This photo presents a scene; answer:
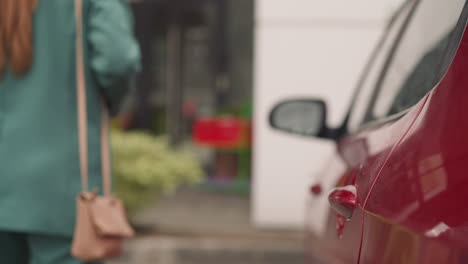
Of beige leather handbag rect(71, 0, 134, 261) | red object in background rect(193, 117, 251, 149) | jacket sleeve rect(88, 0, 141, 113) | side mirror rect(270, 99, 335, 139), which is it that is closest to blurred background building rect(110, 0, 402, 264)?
red object in background rect(193, 117, 251, 149)

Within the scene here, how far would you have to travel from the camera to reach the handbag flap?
7.22 feet

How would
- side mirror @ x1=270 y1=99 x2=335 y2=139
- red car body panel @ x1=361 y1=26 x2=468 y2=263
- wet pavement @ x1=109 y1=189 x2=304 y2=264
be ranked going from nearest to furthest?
red car body panel @ x1=361 y1=26 x2=468 y2=263 → side mirror @ x1=270 y1=99 x2=335 y2=139 → wet pavement @ x1=109 y1=189 x2=304 y2=264

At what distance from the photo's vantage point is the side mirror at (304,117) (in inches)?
104

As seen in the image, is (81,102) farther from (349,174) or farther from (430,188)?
(430,188)

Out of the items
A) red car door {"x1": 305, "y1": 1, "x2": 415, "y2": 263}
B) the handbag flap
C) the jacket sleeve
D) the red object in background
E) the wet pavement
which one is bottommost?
the wet pavement

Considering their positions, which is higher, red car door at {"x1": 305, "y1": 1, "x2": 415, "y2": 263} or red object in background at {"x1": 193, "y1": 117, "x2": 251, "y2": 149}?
red car door at {"x1": 305, "y1": 1, "x2": 415, "y2": 263}

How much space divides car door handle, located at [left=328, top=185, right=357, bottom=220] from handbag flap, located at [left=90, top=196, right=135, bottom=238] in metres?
1.03

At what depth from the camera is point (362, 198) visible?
128cm

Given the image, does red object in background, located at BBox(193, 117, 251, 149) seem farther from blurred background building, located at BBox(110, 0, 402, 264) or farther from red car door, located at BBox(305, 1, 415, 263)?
red car door, located at BBox(305, 1, 415, 263)

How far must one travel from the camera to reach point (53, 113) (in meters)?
2.26

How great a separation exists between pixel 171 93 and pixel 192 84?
38 centimetres

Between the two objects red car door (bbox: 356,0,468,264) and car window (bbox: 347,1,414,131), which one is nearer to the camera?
red car door (bbox: 356,0,468,264)

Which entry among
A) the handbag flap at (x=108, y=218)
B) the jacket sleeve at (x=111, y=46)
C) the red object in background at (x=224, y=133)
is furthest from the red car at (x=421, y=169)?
the red object in background at (x=224, y=133)

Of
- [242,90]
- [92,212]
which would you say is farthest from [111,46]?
[242,90]
